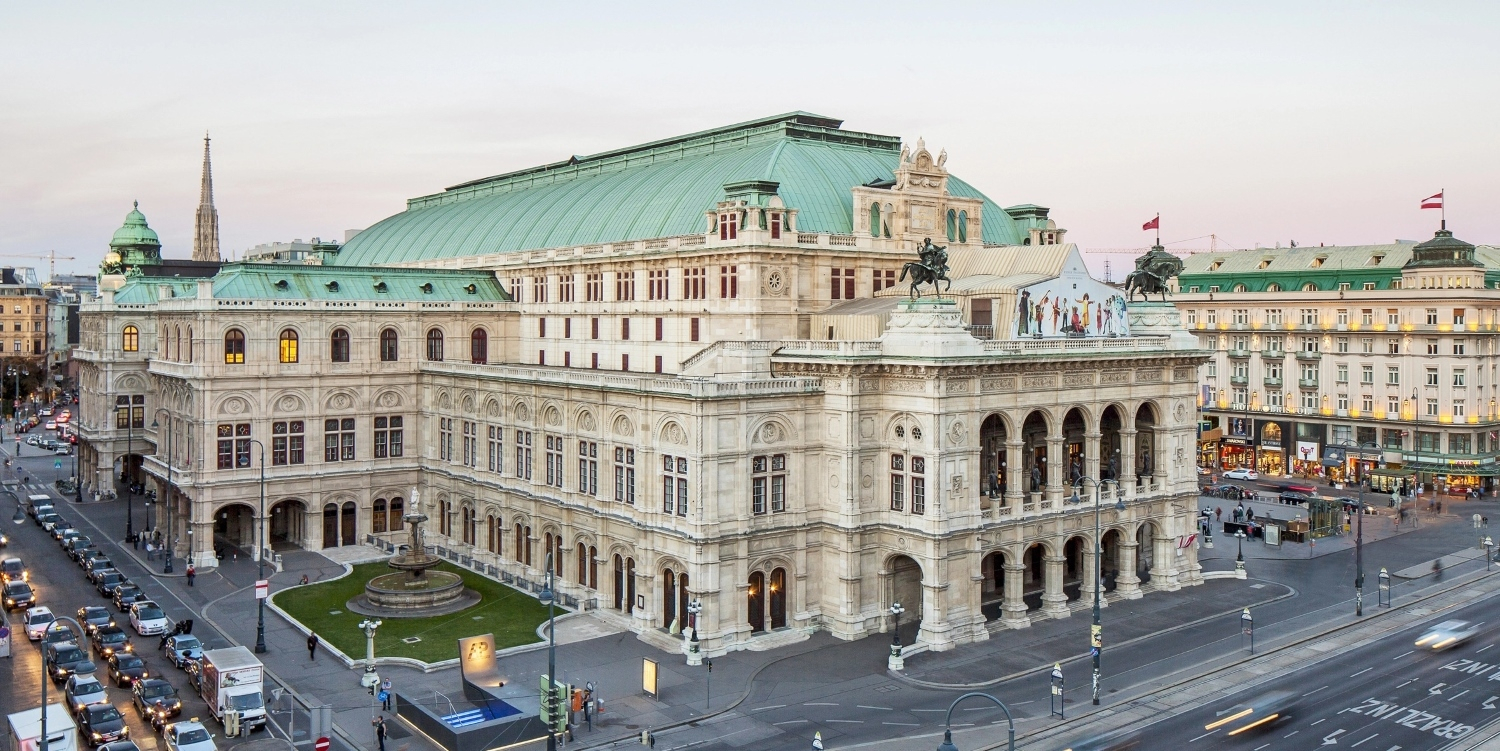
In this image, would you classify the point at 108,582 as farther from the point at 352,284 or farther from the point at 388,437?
the point at 352,284

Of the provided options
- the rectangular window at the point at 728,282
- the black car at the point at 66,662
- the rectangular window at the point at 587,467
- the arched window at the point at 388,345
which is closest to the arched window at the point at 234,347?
the arched window at the point at 388,345

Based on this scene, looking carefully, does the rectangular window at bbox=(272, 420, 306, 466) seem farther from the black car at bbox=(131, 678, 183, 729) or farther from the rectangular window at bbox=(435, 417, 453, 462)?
the black car at bbox=(131, 678, 183, 729)

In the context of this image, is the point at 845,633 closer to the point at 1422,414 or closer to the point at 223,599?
the point at 223,599

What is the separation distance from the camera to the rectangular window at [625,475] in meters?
67.2

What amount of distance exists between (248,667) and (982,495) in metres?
40.0

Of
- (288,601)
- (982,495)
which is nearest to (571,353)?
(288,601)

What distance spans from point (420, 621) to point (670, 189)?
34.3 meters

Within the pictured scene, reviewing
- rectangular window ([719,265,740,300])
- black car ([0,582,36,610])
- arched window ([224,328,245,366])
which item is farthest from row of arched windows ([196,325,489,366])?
rectangular window ([719,265,740,300])

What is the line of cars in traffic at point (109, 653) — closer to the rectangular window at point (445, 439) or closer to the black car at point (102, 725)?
the black car at point (102, 725)

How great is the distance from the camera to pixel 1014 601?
6531cm

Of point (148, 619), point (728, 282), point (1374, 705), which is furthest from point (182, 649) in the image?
point (1374, 705)

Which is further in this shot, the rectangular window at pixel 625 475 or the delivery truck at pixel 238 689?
the rectangular window at pixel 625 475

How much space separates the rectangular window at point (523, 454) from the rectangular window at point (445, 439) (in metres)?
10.4

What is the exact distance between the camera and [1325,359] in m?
117
